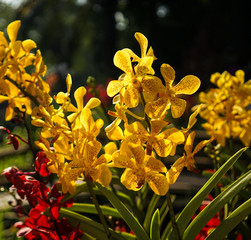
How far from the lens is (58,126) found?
731 mm

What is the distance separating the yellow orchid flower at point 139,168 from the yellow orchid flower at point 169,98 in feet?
0.24

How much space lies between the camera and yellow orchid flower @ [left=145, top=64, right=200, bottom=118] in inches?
27.0

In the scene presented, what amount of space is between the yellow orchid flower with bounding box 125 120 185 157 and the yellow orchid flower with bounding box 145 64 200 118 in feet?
0.07

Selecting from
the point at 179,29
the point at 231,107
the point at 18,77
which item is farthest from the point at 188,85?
the point at 179,29

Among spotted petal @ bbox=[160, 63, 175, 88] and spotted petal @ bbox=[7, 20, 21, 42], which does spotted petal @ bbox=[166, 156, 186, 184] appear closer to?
spotted petal @ bbox=[160, 63, 175, 88]

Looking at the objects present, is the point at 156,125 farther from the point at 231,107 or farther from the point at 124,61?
the point at 231,107

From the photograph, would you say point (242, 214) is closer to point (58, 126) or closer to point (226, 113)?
point (58, 126)

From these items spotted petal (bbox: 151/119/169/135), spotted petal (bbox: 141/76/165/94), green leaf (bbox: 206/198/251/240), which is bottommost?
green leaf (bbox: 206/198/251/240)

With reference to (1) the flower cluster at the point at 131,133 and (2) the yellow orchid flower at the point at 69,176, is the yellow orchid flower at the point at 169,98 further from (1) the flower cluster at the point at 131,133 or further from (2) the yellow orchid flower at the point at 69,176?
(2) the yellow orchid flower at the point at 69,176

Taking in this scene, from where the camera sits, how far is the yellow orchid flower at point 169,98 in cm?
69

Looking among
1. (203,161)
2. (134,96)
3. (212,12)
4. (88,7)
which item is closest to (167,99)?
(134,96)

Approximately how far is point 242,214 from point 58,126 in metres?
0.40

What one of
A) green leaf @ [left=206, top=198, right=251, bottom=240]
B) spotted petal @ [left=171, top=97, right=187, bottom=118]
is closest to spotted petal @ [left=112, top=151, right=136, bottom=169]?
spotted petal @ [left=171, top=97, right=187, bottom=118]

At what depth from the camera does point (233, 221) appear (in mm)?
745
